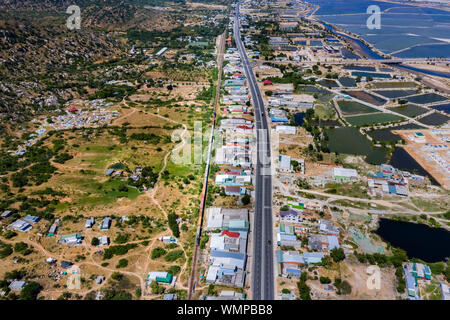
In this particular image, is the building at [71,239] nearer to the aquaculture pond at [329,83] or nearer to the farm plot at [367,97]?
Result: the farm plot at [367,97]

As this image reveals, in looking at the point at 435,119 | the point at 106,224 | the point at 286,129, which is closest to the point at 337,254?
the point at 106,224

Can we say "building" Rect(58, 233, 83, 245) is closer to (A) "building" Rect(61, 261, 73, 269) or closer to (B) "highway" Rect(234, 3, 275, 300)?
(A) "building" Rect(61, 261, 73, 269)

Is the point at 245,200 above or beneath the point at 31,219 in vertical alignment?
above

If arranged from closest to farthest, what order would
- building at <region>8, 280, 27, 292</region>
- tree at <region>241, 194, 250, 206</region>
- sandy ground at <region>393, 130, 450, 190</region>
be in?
1. building at <region>8, 280, 27, 292</region>
2. tree at <region>241, 194, 250, 206</region>
3. sandy ground at <region>393, 130, 450, 190</region>

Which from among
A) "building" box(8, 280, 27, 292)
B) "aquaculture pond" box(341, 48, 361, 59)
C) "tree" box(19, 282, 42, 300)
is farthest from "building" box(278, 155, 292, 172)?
"aquaculture pond" box(341, 48, 361, 59)

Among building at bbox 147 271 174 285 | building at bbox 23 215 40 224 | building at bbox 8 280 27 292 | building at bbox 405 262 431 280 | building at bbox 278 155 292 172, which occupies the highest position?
building at bbox 278 155 292 172

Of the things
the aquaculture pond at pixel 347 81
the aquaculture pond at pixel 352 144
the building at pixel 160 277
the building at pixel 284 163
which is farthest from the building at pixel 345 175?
the aquaculture pond at pixel 347 81

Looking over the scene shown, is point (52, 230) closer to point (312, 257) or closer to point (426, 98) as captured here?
point (312, 257)
